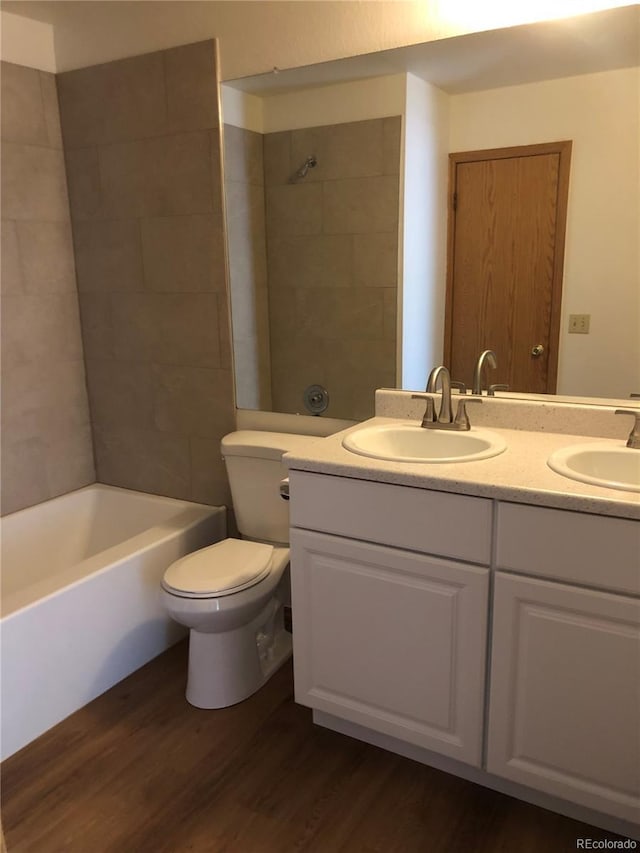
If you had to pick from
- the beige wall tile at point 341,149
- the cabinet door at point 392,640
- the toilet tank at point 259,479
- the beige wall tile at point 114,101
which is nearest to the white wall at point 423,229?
the beige wall tile at point 341,149

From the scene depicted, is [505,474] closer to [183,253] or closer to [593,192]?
[593,192]

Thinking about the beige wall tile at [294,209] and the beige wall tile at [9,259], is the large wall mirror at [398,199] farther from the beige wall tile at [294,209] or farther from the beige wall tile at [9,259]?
the beige wall tile at [9,259]

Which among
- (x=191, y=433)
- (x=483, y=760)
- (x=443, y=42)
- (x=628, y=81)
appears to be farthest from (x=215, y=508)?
(x=628, y=81)

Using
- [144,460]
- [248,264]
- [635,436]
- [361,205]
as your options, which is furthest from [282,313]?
[635,436]

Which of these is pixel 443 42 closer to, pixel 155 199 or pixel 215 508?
pixel 155 199

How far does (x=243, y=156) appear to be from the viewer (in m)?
2.33

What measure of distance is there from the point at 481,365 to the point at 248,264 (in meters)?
0.93

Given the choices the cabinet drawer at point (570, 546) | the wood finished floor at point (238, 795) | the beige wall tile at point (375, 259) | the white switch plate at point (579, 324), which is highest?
the beige wall tile at point (375, 259)

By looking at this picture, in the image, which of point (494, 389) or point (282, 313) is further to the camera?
point (282, 313)

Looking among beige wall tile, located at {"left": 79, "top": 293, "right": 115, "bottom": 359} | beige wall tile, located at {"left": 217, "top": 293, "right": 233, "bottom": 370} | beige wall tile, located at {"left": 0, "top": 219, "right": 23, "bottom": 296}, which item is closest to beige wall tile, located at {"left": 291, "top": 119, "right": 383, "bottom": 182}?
beige wall tile, located at {"left": 217, "top": 293, "right": 233, "bottom": 370}

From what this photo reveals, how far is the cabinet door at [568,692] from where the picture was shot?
1.45 meters

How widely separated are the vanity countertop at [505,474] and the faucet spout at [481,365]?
0.20m

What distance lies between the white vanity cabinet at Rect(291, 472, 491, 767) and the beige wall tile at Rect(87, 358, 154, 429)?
120cm

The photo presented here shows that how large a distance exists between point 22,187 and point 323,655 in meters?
2.05
